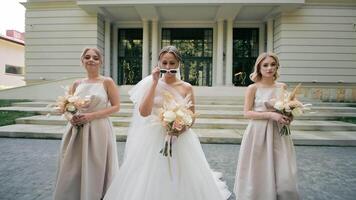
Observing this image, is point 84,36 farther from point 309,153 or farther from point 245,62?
point 309,153

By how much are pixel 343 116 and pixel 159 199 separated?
1199cm

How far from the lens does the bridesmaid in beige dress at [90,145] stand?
3223 millimetres

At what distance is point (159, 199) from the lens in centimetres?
295

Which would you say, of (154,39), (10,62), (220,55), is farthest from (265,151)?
(10,62)

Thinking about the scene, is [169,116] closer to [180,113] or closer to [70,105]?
[180,113]

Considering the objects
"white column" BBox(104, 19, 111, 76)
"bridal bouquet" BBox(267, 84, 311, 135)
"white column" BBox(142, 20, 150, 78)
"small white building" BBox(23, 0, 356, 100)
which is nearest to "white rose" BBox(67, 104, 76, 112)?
"bridal bouquet" BBox(267, 84, 311, 135)

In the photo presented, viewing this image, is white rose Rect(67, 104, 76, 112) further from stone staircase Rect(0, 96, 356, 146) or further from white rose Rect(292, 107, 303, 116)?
stone staircase Rect(0, 96, 356, 146)

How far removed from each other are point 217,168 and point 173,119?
325cm

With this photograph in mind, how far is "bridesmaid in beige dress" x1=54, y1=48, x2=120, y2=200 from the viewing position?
10.6ft

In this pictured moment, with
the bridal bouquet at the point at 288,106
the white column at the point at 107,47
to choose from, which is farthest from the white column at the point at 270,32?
the bridal bouquet at the point at 288,106

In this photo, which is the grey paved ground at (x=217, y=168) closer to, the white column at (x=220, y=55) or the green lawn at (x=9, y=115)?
the green lawn at (x=9, y=115)

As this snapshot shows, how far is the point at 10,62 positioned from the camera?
33.5 meters

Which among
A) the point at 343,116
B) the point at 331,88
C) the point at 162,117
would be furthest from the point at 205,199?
the point at 331,88

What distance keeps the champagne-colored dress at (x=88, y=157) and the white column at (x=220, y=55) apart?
17.3 meters
